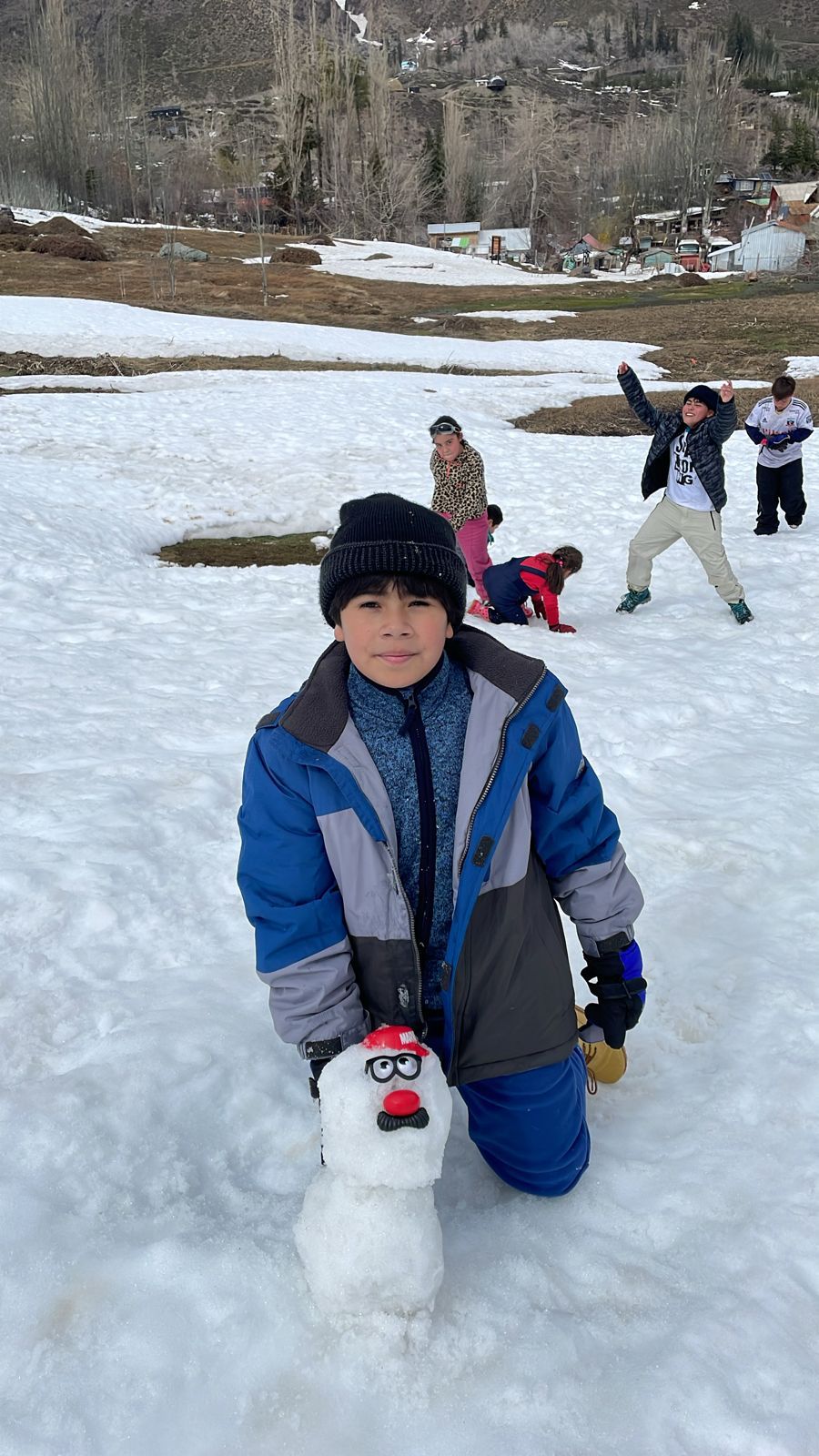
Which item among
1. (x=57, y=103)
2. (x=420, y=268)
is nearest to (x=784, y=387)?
(x=420, y=268)

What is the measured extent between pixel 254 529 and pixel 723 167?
110357 millimetres

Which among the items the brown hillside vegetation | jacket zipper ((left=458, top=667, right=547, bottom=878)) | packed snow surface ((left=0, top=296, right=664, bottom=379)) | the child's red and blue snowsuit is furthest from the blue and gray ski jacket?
packed snow surface ((left=0, top=296, right=664, bottom=379))

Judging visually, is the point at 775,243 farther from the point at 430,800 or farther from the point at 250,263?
the point at 430,800

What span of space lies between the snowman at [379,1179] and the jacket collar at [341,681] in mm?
629

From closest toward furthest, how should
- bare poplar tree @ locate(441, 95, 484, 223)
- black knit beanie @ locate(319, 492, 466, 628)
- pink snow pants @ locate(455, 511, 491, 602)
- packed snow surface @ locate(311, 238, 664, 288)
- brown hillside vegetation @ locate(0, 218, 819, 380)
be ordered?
1. black knit beanie @ locate(319, 492, 466, 628)
2. pink snow pants @ locate(455, 511, 491, 602)
3. brown hillside vegetation @ locate(0, 218, 819, 380)
4. packed snow surface @ locate(311, 238, 664, 288)
5. bare poplar tree @ locate(441, 95, 484, 223)

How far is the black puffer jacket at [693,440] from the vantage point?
6.17 meters

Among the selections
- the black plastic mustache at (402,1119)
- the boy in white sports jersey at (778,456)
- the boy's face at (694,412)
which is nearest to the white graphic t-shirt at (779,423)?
the boy in white sports jersey at (778,456)

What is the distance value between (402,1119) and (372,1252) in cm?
26

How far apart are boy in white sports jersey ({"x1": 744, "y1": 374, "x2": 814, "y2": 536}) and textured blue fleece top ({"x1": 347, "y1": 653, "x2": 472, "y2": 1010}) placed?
8.21 m

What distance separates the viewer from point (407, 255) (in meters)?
49.7

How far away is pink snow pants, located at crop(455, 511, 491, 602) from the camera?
277 inches

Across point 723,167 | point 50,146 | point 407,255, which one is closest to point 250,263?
point 407,255

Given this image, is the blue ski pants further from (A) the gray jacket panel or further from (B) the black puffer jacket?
(B) the black puffer jacket

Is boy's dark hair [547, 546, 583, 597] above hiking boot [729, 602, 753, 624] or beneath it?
above
